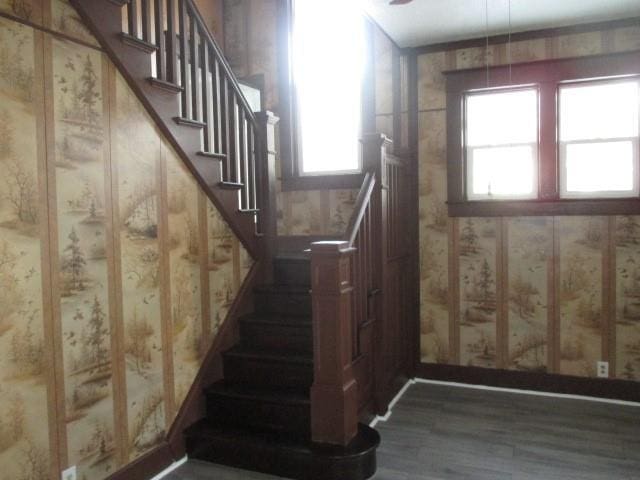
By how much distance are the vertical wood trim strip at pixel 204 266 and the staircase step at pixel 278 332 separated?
0.33 m

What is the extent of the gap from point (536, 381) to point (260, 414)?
2341mm

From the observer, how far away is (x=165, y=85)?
295 cm

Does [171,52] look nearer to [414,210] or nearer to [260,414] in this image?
[260,414]

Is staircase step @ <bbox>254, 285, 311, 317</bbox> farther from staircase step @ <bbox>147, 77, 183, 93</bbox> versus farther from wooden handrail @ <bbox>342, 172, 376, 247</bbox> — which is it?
staircase step @ <bbox>147, 77, 183, 93</bbox>

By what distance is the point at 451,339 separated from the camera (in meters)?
4.48

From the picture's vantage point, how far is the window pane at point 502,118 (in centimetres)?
416

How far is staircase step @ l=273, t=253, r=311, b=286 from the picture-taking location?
3982mm

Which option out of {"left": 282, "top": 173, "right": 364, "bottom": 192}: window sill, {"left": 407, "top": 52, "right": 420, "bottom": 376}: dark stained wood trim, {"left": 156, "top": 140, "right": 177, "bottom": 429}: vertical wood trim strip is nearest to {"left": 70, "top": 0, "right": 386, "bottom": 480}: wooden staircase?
{"left": 156, "top": 140, "right": 177, "bottom": 429}: vertical wood trim strip

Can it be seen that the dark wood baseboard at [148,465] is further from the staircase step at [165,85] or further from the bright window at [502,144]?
the bright window at [502,144]

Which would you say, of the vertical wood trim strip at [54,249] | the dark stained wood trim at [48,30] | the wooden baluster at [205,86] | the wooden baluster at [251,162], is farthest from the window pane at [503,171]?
the vertical wood trim strip at [54,249]

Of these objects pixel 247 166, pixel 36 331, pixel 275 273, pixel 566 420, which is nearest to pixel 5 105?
pixel 36 331

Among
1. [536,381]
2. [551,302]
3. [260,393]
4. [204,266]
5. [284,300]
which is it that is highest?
[204,266]

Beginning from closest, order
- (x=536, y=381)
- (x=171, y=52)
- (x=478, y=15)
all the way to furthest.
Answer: (x=171, y=52)
(x=478, y=15)
(x=536, y=381)

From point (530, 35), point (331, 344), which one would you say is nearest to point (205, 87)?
point (331, 344)
